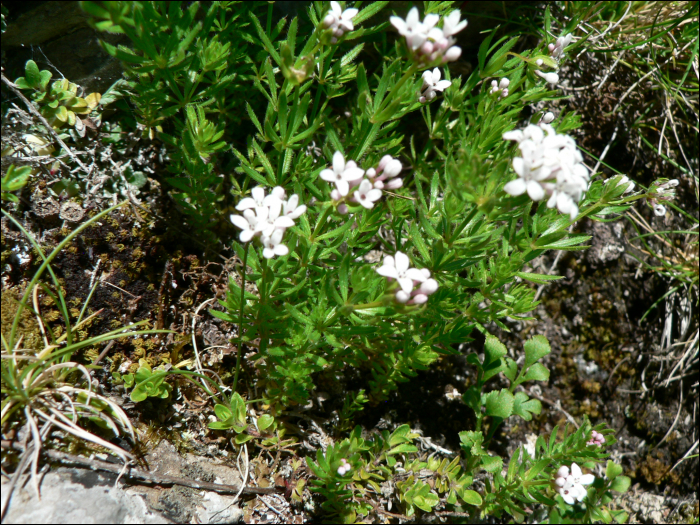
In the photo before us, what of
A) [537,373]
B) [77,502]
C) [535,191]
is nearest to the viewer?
[535,191]

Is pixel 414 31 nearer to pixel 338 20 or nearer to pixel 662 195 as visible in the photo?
pixel 338 20

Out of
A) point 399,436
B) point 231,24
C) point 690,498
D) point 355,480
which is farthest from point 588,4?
point 690,498

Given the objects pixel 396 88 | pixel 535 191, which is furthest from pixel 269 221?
pixel 535 191

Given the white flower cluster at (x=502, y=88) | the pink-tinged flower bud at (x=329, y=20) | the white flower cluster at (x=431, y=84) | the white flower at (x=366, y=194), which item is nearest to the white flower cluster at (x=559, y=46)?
the white flower cluster at (x=502, y=88)

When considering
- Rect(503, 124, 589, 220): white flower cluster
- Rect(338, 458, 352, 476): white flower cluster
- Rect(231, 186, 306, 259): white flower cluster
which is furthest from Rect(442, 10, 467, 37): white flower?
Rect(338, 458, 352, 476): white flower cluster

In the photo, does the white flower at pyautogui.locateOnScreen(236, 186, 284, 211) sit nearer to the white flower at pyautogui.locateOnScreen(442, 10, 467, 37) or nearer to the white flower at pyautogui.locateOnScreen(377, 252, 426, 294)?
the white flower at pyautogui.locateOnScreen(377, 252, 426, 294)
